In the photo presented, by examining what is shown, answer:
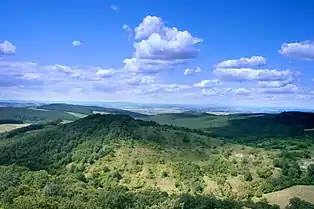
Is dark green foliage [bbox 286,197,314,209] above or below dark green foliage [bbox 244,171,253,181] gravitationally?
below

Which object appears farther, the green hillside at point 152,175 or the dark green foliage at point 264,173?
the dark green foliage at point 264,173

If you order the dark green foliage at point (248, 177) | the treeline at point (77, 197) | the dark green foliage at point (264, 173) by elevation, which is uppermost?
the dark green foliage at point (264, 173)

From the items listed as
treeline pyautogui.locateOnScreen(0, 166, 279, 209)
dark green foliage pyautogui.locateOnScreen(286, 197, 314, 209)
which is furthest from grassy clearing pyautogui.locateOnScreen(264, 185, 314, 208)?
treeline pyautogui.locateOnScreen(0, 166, 279, 209)

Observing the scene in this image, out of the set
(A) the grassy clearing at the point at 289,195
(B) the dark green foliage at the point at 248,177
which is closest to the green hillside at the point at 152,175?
(B) the dark green foliage at the point at 248,177

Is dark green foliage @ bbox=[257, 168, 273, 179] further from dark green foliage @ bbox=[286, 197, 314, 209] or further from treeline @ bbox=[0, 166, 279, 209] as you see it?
treeline @ bbox=[0, 166, 279, 209]

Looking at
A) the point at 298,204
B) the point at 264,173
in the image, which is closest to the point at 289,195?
the point at 298,204

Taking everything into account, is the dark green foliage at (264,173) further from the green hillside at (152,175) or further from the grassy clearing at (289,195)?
the grassy clearing at (289,195)
